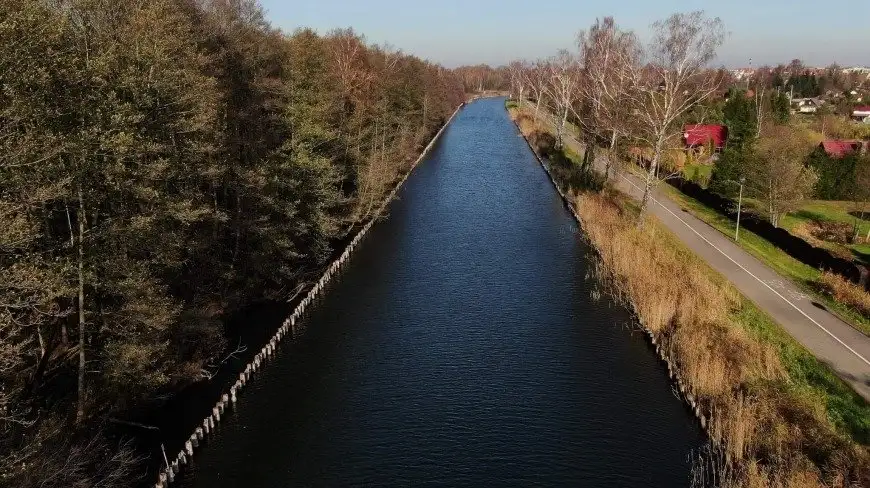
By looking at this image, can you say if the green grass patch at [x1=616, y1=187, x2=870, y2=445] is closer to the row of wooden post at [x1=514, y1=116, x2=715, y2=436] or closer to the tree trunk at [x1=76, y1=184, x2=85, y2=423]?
the row of wooden post at [x1=514, y1=116, x2=715, y2=436]

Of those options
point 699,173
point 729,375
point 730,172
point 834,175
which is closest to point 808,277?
point 729,375

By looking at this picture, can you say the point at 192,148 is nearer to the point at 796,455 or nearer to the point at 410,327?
the point at 410,327

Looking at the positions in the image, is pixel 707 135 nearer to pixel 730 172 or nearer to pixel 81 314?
pixel 730 172

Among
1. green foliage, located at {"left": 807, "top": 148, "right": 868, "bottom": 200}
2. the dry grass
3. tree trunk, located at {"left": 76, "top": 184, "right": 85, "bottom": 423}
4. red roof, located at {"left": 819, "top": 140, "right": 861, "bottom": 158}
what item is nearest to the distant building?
red roof, located at {"left": 819, "top": 140, "right": 861, "bottom": 158}

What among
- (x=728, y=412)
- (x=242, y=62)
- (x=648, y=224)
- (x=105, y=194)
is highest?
(x=242, y=62)

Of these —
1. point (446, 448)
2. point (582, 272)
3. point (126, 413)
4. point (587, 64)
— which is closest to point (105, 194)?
point (126, 413)

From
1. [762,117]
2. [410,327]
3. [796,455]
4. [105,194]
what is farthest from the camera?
[762,117]
